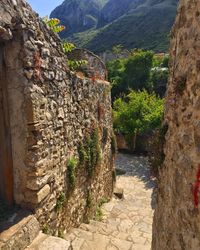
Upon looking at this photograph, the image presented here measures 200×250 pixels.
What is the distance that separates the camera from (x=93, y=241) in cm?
452

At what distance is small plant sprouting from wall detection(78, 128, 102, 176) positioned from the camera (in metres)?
5.48

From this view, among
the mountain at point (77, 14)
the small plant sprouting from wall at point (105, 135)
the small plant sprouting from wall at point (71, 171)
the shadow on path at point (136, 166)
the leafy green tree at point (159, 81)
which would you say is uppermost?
the mountain at point (77, 14)

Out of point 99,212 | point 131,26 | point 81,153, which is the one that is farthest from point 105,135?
point 131,26

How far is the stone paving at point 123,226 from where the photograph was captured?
459cm

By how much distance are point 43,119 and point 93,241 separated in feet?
7.36

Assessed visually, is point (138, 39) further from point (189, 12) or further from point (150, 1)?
point (189, 12)

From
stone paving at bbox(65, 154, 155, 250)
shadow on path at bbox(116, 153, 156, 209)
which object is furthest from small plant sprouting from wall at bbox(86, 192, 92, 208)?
shadow on path at bbox(116, 153, 156, 209)

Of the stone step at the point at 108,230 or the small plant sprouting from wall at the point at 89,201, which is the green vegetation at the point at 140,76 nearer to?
the small plant sprouting from wall at the point at 89,201

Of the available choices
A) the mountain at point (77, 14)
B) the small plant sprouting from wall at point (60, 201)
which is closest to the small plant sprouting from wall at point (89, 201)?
the small plant sprouting from wall at point (60, 201)

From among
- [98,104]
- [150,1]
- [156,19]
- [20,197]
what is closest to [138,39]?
[156,19]

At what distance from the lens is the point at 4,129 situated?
12.4 feet

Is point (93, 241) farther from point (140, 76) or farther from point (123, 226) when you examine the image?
point (140, 76)

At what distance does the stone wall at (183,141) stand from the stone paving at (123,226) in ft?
4.04

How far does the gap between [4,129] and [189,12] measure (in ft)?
9.04
